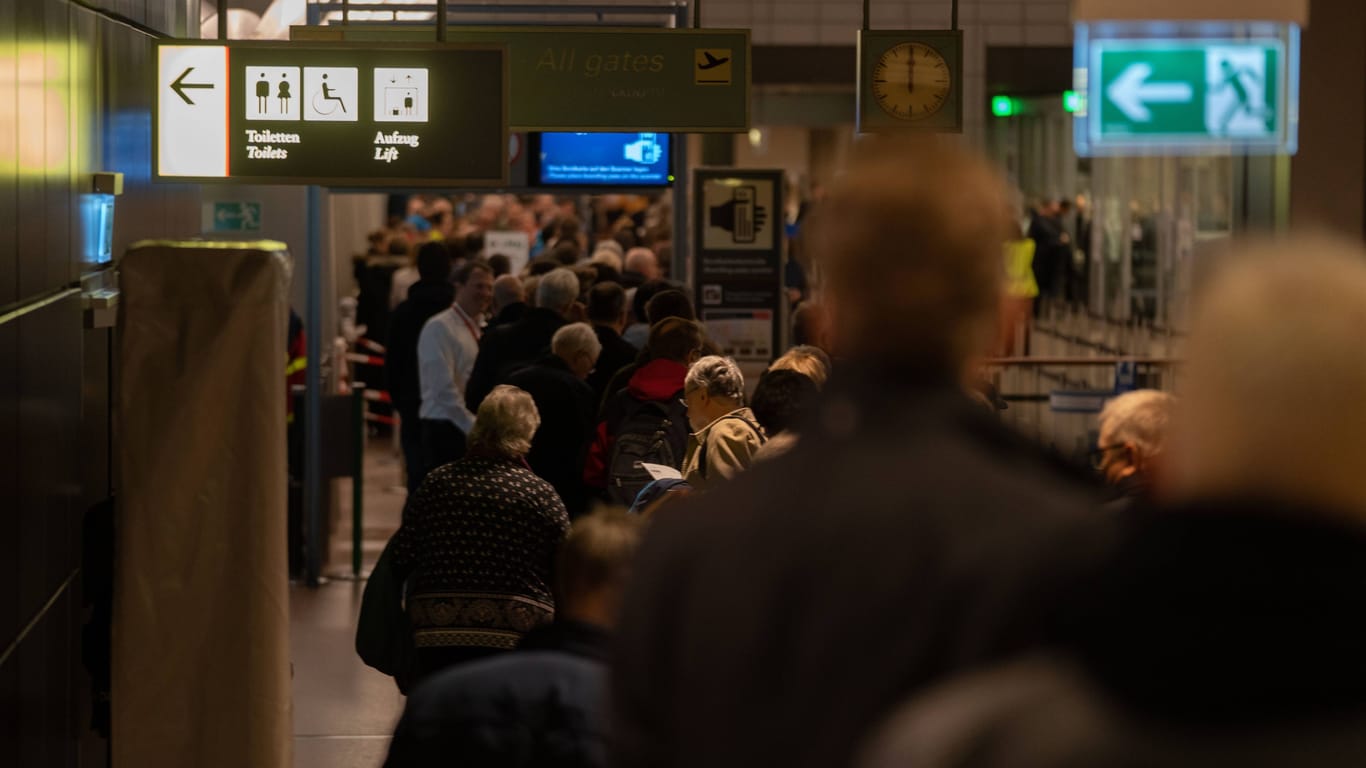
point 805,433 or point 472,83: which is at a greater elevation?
point 472,83

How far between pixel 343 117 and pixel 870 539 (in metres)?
6.34

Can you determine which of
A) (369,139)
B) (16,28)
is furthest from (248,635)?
(369,139)

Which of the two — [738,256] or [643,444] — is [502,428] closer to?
[643,444]

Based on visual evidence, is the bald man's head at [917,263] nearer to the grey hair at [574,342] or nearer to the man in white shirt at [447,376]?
the grey hair at [574,342]

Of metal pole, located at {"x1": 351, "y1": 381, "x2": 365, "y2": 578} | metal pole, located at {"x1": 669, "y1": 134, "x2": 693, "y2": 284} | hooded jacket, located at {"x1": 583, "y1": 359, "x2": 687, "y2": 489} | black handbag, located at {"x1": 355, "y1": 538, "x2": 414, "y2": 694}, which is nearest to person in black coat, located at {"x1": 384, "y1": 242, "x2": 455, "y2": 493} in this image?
metal pole, located at {"x1": 351, "y1": 381, "x2": 365, "y2": 578}

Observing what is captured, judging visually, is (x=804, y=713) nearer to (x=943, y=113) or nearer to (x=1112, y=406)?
(x=1112, y=406)

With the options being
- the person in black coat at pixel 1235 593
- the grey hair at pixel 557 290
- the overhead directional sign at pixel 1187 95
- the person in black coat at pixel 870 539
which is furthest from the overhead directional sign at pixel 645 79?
the person in black coat at pixel 1235 593

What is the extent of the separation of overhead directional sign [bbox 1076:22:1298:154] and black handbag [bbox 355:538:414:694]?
5.13 meters

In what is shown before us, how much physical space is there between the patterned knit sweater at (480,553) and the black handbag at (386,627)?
10 centimetres

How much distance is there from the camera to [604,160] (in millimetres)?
12555

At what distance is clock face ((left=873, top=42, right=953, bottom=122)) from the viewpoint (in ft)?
33.9

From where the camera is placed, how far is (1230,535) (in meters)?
1.74

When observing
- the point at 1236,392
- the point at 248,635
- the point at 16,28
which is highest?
the point at 16,28

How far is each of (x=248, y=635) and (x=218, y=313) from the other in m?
0.86
